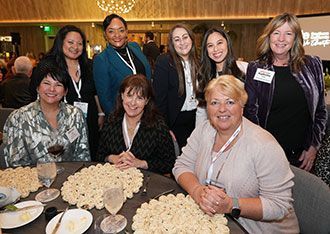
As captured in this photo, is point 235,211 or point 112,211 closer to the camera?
point 112,211

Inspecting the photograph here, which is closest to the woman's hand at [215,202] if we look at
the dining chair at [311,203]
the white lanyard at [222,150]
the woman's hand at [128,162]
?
the white lanyard at [222,150]

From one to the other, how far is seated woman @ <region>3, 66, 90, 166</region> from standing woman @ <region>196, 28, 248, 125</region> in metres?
1.22

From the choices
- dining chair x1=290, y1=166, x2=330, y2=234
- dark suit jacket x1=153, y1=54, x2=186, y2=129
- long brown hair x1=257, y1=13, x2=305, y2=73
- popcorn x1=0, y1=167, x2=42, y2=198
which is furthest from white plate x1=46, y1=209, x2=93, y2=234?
long brown hair x1=257, y1=13, x2=305, y2=73

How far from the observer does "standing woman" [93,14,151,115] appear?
9.87 ft

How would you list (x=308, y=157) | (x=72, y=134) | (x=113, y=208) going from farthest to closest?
(x=308, y=157), (x=72, y=134), (x=113, y=208)

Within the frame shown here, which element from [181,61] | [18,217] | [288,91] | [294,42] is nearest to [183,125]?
[181,61]

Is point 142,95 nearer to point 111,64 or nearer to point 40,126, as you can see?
point 40,126

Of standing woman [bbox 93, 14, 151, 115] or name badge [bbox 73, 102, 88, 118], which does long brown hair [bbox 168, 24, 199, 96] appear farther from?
name badge [bbox 73, 102, 88, 118]

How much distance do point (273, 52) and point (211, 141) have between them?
107 cm

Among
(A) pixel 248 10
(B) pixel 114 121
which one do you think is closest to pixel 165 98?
(B) pixel 114 121

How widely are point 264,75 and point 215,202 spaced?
4.41 feet

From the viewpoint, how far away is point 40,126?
7.20ft

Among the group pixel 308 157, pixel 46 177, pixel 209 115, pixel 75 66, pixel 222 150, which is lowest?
pixel 308 157

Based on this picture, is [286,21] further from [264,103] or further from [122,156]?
[122,156]
